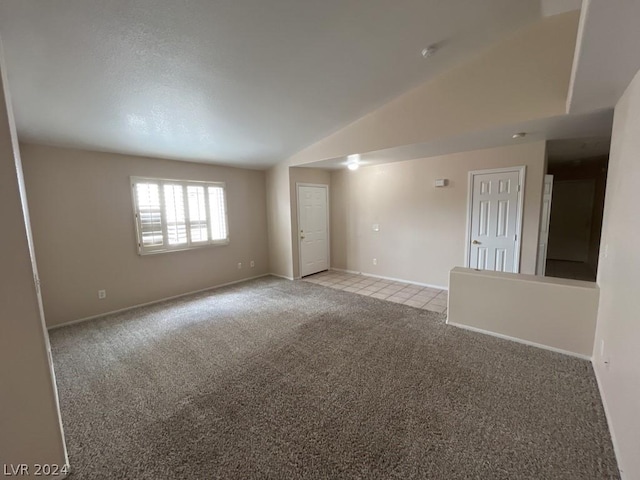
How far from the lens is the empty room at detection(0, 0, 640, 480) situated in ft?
5.01

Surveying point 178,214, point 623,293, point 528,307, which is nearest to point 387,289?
point 528,307

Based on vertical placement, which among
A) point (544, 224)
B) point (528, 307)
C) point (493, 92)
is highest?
point (493, 92)

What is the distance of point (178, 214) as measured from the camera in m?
4.52

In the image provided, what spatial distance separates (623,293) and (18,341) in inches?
142

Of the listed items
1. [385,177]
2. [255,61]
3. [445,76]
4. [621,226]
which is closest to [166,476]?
[255,61]

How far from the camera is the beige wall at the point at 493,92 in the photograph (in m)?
2.46

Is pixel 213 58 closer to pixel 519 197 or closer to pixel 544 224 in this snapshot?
pixel 519 197

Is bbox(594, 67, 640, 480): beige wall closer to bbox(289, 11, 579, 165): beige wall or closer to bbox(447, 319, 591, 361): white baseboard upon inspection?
bbox(447, 319, 591, 361): white baseboard

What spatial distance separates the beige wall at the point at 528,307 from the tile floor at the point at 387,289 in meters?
0.57

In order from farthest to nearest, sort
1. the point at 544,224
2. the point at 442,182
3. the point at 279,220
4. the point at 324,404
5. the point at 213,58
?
the point at 279,220 → the point at 442,182 → the point at 544,224 → the point at 213,58 → the point at 324,404

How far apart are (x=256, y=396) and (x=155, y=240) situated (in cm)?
331

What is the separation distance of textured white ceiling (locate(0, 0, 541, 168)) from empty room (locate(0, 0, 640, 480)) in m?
0.02

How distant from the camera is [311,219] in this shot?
18.9 feet

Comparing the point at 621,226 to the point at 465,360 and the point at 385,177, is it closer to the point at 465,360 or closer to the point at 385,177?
the point at 465,360
